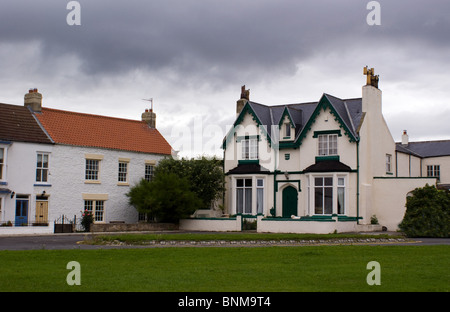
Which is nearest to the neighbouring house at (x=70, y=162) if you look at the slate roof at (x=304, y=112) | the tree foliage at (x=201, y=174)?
Result: the tree foliage at (x=201, y=174)

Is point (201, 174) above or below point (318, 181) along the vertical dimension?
above

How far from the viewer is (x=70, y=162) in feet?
132

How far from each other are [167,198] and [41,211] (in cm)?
851

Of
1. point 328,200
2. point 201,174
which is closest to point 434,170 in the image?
point 328,200

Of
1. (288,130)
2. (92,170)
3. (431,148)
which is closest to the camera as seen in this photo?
(92,170)

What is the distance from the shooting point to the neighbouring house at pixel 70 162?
37406mm

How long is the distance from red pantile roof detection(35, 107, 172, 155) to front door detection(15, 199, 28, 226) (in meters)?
4.87

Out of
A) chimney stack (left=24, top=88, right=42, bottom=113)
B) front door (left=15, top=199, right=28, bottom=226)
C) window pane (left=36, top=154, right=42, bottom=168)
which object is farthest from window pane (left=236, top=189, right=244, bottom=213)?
chimney stack (left=24, top=88, right=42, bottom=113)

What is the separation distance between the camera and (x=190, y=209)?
40156mm

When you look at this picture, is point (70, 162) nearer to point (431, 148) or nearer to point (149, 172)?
point (149, 172)

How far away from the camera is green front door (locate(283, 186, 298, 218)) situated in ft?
137

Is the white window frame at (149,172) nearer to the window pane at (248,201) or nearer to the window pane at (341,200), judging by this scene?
the window pane at (248,201)

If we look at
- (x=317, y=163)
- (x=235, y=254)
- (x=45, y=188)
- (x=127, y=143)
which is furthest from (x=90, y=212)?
(x=235, y=254)

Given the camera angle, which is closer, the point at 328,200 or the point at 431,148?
the point at 328,200
